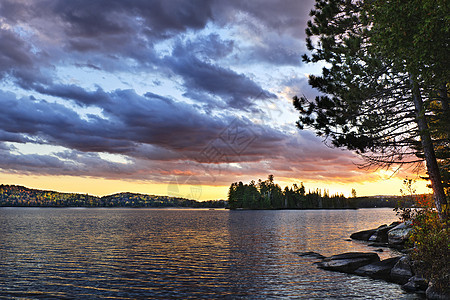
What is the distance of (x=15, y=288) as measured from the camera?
64.4 ft

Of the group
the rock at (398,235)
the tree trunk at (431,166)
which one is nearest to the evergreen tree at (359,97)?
the tree trunk at (431,166)

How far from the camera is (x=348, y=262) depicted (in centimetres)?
2577

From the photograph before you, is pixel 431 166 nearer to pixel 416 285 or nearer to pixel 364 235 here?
pixel 416 285

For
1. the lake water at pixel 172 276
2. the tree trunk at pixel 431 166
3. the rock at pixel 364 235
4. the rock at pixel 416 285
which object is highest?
the tree trunk at pixel 431 166

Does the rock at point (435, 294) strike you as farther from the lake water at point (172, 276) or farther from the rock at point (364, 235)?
the rock at point (364, 235)

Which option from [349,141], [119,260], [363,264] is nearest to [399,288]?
[363,264]

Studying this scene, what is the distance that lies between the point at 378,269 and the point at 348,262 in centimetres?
255

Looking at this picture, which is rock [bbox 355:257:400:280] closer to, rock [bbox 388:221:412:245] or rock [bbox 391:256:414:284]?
rock [bbox 391:256:414:284]

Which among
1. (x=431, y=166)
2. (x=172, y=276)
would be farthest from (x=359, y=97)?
(x=172, y=276)

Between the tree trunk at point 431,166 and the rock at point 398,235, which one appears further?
the rock at point 398,235

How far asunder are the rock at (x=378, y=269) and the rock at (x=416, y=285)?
7.84 feet

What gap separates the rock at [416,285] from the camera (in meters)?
19.6

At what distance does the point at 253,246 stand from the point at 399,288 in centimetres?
2309

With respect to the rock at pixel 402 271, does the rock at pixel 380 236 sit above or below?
above
